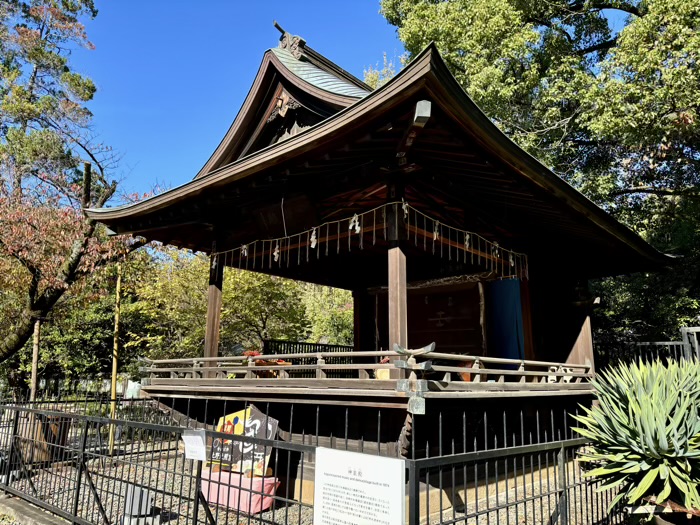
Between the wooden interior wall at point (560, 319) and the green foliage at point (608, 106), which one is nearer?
the wooden interior wall at point (560, 319)

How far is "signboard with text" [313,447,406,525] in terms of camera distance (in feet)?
10.3

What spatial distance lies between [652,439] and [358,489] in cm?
317

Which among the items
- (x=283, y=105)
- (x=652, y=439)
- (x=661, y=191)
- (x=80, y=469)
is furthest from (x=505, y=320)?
(x=661, y=191)

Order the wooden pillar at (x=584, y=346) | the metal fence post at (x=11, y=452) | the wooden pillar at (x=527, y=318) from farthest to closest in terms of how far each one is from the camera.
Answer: the wooden pillar at (x=527, y=318) → the wooden pillar at (x=584, y=346) → the metal fence post at (x=11, y=452)

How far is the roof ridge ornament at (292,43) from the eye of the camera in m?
10.1

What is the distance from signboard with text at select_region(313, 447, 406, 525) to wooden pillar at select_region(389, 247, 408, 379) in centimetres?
222

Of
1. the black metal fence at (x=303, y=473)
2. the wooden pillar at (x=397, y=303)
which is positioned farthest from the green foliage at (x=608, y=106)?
the wooden pillar at (x=397, y=303)

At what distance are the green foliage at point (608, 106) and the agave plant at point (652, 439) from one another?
780 centimetres

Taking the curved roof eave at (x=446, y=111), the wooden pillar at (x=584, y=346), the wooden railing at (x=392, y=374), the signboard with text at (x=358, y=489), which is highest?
the curved roof eave at (x=446, y=111)

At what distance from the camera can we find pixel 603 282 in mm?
16703

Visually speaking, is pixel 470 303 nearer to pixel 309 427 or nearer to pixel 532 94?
pixel 309 427

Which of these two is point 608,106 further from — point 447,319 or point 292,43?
point 292,43

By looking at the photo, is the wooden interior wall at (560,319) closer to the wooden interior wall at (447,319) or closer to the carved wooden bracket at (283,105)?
the wooden interior wall at (447,319)

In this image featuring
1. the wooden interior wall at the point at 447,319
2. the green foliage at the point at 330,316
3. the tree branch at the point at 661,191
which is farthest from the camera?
the green foliage at the point at 330,316
